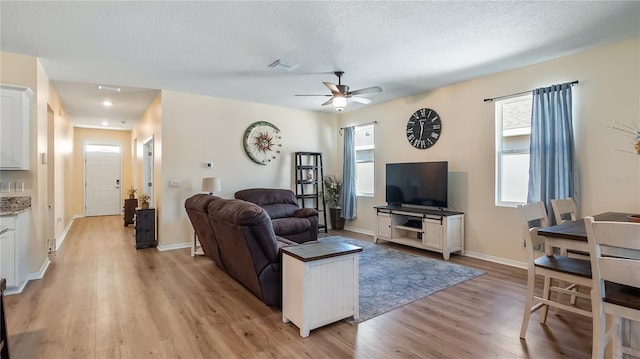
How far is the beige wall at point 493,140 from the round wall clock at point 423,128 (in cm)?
10

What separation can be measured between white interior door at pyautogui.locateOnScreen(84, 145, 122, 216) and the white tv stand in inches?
326

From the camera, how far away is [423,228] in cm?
482

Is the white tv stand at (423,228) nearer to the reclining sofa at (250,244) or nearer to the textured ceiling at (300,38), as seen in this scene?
the textured ceiling at (300,38)

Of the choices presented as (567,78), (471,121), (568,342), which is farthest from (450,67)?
(568,342)

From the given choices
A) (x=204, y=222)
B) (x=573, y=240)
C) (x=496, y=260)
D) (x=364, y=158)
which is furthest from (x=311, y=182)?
(x=573, y=240)

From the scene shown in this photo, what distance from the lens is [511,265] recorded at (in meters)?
4.21

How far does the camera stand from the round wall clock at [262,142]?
19.8ft

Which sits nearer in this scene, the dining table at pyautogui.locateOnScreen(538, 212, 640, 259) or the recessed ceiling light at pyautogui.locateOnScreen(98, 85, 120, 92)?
the dining table at pyautogui.locateOnScreen(538, 212, 640, 259)

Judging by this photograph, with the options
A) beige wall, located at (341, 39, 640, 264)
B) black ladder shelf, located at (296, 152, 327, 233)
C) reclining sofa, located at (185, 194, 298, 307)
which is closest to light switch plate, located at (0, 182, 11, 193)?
reclining sofa, located at (185, 194, 298, 307)

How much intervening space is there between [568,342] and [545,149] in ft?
7.82

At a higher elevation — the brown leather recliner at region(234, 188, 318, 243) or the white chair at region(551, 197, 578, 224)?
the white chair at region(551, 197, 578, 224)

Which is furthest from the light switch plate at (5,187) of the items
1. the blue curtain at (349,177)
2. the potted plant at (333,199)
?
the blue curtain at (349,177)

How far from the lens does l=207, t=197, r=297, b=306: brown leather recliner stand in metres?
2.64

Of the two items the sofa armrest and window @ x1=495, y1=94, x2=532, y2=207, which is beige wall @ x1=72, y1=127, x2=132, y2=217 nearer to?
the sofa armrest
